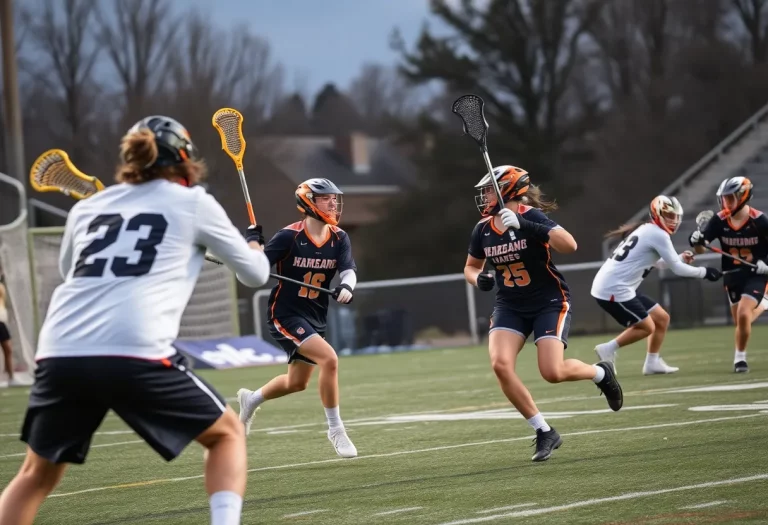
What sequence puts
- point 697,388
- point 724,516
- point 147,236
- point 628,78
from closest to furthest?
point 147,236, point 724,516, point 697,388, point 628,78

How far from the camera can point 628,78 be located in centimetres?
4425

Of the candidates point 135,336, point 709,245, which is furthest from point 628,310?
point 135,336

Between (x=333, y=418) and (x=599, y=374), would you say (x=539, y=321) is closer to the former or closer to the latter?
(x=599, y=374)

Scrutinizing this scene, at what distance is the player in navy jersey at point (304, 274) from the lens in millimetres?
9492

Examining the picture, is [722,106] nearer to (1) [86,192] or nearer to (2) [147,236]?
(1) [86,192]

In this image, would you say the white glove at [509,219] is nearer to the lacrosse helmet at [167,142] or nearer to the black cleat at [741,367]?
the lacrosse helmet at [167,142]

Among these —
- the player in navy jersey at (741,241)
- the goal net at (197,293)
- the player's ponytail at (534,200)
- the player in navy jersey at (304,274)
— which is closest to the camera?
the player's ponytail at (534,200)

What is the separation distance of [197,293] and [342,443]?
1422 centimetres

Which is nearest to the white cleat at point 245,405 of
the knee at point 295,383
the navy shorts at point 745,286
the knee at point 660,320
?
the knee at point 295,383

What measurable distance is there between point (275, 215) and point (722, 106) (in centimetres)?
1868

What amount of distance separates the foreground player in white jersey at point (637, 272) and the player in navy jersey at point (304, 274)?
4.67 metres

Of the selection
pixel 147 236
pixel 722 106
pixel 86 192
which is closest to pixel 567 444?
pixel 86 192

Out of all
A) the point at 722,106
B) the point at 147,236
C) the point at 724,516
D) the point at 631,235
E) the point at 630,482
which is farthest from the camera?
the point at 722,106

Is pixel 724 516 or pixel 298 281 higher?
pixel 298 281
